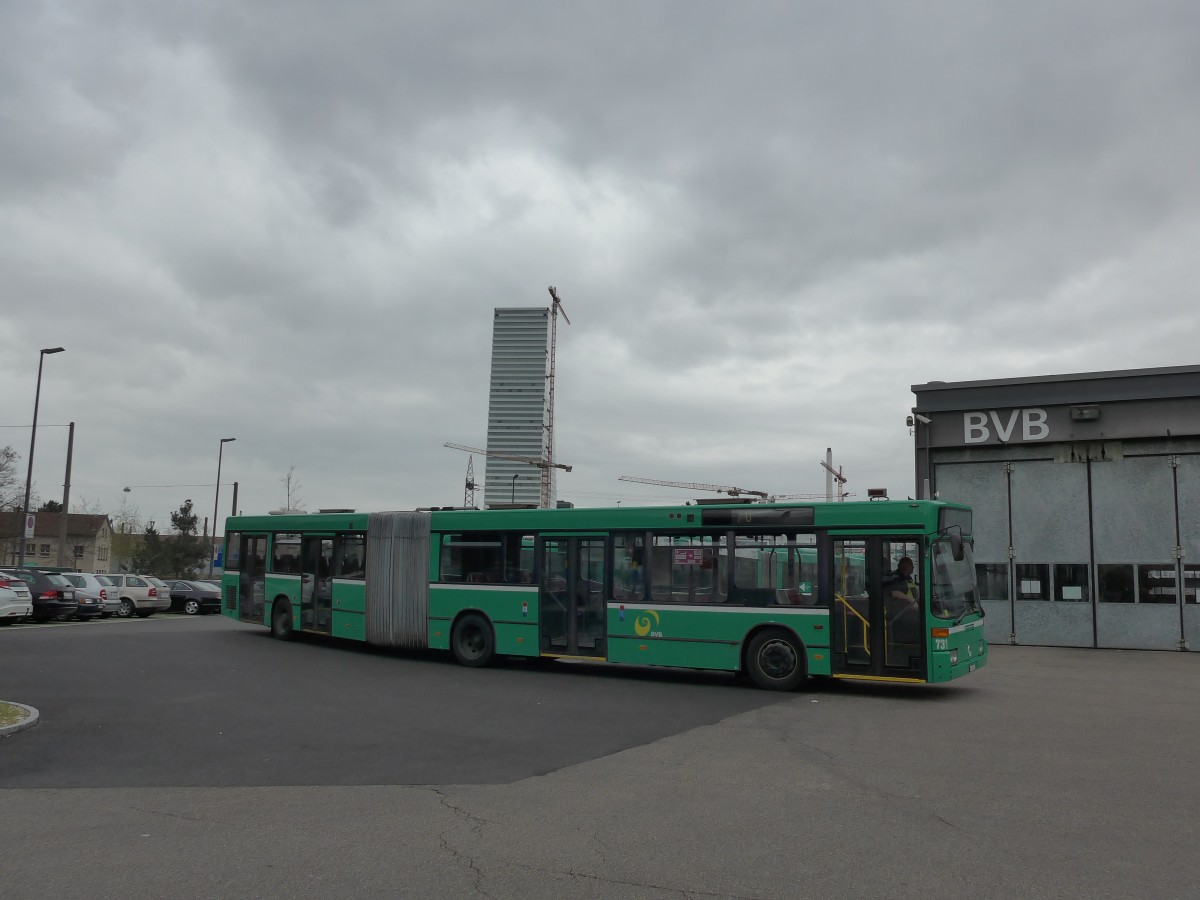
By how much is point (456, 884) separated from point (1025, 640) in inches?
816

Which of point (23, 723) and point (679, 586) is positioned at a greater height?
point (679, 586)

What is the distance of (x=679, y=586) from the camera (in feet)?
49.2

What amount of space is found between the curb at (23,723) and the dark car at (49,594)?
63.1 feet

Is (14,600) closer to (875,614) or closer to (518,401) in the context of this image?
(875,614)

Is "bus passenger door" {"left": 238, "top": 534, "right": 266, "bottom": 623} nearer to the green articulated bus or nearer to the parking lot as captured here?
the green articulated bus

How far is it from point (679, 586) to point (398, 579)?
241 inches

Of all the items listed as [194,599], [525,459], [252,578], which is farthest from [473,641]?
[525,459]

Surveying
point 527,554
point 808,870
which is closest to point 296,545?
point 527,554

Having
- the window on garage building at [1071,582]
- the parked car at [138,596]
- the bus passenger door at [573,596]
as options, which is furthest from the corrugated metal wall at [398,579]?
the parked car at [138,596]

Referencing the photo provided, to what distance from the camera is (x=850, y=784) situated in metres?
7.98

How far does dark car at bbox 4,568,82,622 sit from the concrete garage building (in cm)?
2453

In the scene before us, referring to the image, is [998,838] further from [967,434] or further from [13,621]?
[13,621]

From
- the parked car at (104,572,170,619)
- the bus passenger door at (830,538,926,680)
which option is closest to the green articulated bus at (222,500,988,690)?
the bus passenger door at (830,538,926,680)

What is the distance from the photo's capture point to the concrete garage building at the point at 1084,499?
864 inches
